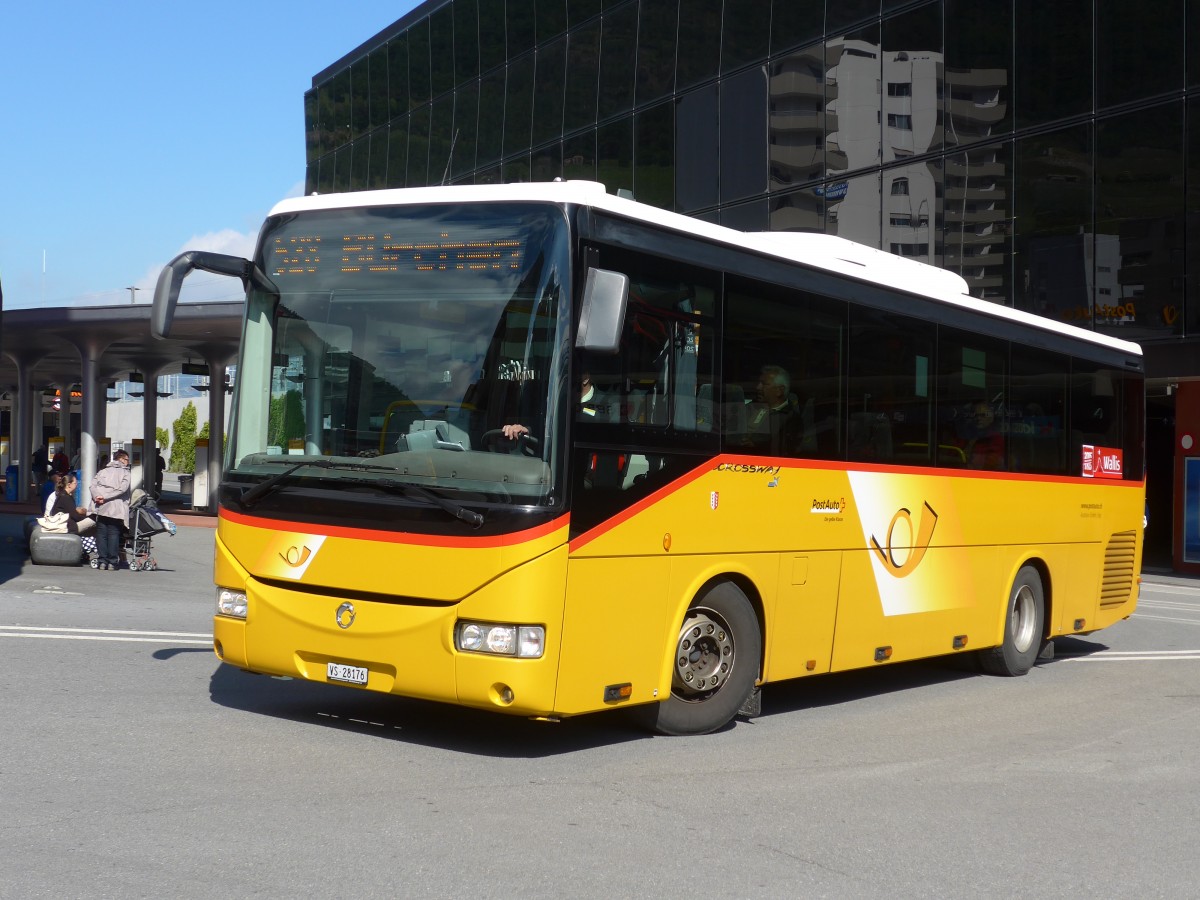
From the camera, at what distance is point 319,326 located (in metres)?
8.33

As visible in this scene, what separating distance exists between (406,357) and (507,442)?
0.82 meters

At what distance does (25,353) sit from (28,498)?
7.82 meters

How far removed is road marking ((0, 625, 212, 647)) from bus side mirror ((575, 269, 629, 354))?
640 cm

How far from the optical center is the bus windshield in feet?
25.0

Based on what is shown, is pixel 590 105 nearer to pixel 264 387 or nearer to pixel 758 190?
pixel 758 190

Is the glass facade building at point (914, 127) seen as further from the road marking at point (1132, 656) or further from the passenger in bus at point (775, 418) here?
the passenger in bus at point (775, 418)

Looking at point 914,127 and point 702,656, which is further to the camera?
point 914,127

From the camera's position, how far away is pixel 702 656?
881cm

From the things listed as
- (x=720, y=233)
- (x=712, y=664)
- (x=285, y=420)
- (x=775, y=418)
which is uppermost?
(x=720, y=233)

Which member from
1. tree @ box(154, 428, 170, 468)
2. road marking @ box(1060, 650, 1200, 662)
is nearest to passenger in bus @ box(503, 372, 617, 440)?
road marking @ box(1060, 650, 1200, 662)

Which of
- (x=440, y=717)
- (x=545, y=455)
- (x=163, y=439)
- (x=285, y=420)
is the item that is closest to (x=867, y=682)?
(x=440, y=717)

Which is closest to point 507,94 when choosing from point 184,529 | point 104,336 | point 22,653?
point 104,336

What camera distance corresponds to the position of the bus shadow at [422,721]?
8383 mm

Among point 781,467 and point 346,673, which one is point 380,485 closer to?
point 346,673
